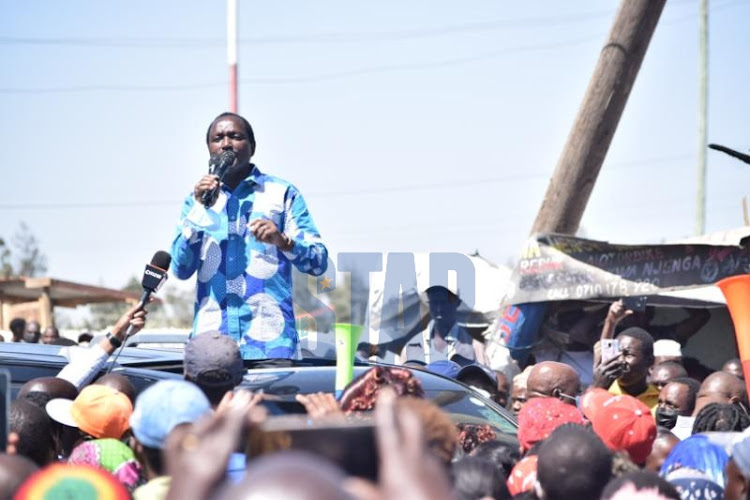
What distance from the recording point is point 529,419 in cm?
438

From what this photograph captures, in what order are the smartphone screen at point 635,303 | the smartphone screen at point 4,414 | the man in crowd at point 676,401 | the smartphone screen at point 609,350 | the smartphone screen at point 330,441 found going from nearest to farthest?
the smartphone screen at point 330,441 < the smartphone screen at point 4,414 < the smartphone screen at point 609,350 < the man in crowd at point 676,401 < the smartphone screen at point 635,303

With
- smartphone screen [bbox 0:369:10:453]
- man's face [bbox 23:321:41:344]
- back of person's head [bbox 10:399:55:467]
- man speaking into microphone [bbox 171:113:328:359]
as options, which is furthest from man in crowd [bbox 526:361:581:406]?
man's face [bbox 23:321:41:344]

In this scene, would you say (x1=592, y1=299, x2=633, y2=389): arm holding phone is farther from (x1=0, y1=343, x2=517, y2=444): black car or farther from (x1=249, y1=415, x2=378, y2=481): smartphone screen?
(x1=249, y1=415, x2=378, y2=481): smartphone screen

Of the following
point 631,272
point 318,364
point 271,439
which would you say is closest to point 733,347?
point 631,272

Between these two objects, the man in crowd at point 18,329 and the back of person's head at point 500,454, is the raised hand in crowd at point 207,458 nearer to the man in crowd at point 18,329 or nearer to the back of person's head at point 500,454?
the back of person's head at point 500,454

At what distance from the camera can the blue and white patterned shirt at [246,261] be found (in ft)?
17.1

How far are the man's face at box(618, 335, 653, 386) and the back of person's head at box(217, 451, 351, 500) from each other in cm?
486

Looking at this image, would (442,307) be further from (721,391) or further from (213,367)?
(213,367)

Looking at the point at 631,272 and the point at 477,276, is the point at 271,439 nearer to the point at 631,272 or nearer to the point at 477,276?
the point at 631,272

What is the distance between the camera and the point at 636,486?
10.0 ft

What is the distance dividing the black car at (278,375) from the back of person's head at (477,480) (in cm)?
120

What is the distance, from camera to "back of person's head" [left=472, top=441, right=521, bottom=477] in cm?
421

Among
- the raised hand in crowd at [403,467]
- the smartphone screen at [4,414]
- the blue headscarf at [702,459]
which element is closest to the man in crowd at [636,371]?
the blue headscarf at [702,459]

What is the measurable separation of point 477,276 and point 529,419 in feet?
21.2
